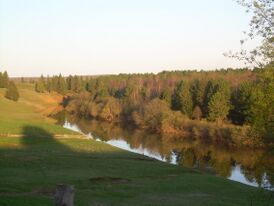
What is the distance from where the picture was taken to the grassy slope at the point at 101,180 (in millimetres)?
20078

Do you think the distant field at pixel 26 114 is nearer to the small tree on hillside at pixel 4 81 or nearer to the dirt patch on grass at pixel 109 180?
the small tree on hillside at pixel 4 81

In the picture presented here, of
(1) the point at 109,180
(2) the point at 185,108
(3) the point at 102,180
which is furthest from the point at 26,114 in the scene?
(3) the point at 102,180

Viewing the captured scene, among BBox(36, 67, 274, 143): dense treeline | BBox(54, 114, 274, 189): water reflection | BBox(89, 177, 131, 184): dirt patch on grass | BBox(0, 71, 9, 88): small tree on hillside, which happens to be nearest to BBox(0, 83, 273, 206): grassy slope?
BBox(89, 177, 131, 184): dirt patch on grass

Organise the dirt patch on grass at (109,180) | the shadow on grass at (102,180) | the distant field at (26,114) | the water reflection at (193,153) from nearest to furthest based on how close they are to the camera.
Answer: the shadow on grass at (102,180)
the dirt patch on grass at (109,180)
the water reflection at (193,153)
the distant field at (26,114)

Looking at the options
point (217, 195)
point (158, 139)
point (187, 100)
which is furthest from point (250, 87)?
point (187, 100)

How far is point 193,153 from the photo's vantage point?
182ft

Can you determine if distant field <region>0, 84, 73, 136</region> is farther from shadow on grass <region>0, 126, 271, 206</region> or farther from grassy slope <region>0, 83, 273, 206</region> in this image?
shadow on grass <region>0, 126, 271, 206</region>

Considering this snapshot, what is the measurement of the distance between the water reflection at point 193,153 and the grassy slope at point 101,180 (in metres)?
7.61

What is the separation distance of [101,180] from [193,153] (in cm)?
3125

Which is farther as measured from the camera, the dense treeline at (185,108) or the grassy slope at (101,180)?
the dense treeline at (185,108)

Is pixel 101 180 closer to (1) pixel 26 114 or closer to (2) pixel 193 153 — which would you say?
(2) pixel 193 153

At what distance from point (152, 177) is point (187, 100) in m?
55.7

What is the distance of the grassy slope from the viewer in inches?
790

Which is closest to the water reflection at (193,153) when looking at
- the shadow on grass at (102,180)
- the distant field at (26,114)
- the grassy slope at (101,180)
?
the shadow on grass at (102,180)
